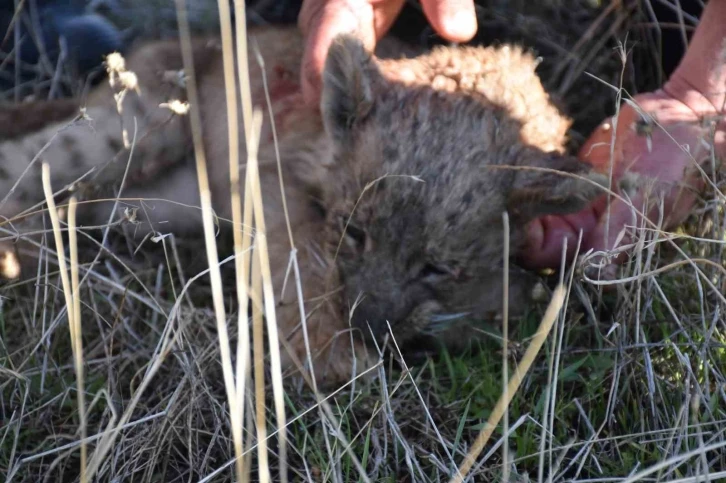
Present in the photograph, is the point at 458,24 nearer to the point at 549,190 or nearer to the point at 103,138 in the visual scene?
the point at 549,190

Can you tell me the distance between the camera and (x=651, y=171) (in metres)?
3.24

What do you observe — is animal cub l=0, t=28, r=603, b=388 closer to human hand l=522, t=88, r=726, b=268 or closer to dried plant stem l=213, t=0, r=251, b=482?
human hand l=522, t=88, r=726, b=268

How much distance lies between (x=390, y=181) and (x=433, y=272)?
417 mm

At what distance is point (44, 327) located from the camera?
9.43 ft

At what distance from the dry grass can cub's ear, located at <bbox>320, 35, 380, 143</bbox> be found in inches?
21.0

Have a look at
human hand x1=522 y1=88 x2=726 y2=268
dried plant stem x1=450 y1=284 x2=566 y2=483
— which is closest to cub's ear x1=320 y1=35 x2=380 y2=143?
human hand x1=522 y1=88 x2=726 y2=268

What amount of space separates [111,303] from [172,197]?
41.1 inches

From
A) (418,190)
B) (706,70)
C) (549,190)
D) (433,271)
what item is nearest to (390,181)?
(418,190)

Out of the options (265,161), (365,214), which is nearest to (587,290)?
(365,214)

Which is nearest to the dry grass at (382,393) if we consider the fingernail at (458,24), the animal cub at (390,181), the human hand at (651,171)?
the human hand at (651,171)

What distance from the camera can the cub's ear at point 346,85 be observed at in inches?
118

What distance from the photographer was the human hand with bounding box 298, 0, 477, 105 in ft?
11.0

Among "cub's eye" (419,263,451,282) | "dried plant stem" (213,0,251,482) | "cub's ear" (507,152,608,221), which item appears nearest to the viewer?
"dried plant stem" (213,0,251,482)

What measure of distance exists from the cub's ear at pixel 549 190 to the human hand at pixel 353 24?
0.65 metres
